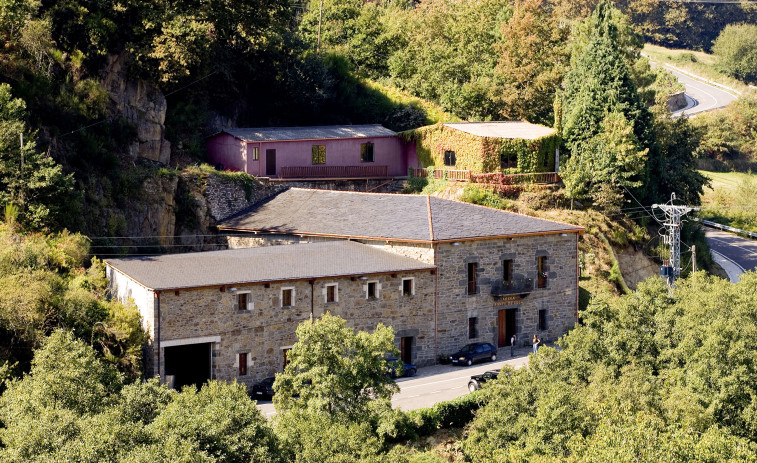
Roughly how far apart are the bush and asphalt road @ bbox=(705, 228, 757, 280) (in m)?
56.8

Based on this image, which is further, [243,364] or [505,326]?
[505,326]

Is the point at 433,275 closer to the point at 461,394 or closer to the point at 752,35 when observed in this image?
the point at 461,394

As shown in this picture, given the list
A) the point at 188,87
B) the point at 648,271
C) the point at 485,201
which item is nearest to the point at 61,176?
the point at 188,87

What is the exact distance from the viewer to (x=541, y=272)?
178ft

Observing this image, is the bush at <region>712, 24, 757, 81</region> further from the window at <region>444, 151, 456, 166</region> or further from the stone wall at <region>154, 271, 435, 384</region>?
the stone wall at <region>154, 271, 435, 384</region>

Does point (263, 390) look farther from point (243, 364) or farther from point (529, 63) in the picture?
point (529, 63)

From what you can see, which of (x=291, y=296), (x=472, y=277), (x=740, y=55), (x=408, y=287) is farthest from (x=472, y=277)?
(x=740, y=55)

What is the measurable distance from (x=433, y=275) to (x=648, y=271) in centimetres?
2005

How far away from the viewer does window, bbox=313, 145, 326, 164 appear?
65.8m

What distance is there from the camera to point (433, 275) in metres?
50.8

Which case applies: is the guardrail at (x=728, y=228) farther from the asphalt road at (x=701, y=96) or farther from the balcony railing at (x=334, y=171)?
the balcony railing at (x=334, y=171)

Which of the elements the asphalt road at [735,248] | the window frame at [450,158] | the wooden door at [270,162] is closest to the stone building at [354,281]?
the wooden door at [270,162]

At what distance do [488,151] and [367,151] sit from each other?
8.32 meters

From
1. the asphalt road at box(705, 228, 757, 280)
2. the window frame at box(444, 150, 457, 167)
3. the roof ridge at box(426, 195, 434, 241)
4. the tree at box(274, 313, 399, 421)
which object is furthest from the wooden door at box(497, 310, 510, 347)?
the asphalt road at box(705, 228, 757, 280)
